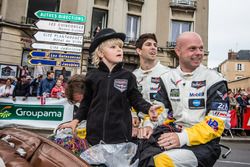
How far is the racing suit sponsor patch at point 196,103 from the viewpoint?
6.14 feet

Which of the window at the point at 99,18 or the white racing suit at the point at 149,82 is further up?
the window at the point at 99,18

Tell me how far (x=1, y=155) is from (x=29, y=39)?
715 inches

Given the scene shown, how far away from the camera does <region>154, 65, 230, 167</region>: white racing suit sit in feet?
5.35

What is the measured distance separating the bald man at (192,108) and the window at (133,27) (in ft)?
62.3

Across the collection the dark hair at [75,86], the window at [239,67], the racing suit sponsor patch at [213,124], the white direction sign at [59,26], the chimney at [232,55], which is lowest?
the racing suit sponsor patch at [213,124]

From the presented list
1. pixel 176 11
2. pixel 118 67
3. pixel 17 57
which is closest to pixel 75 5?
pixel 17 57

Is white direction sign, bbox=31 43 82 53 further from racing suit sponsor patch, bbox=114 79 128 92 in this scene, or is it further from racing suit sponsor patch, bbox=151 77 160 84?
racing suit sponsor patch, bbox=114 79 128 92

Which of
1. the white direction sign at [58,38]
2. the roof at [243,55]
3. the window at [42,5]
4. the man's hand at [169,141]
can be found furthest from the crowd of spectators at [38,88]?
the roof at [243,55]

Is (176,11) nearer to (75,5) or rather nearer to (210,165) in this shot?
(75,5)

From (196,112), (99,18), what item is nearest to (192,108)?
(196,112)

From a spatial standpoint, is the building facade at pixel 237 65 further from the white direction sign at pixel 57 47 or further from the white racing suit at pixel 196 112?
the white racing suit at pixel 196 112

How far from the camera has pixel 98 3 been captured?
783 inches

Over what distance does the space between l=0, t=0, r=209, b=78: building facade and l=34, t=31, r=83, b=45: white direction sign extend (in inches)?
310

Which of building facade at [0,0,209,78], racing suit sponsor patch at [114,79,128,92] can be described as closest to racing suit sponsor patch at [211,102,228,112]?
racing suit sponsor patch at [114,79,128,92]
